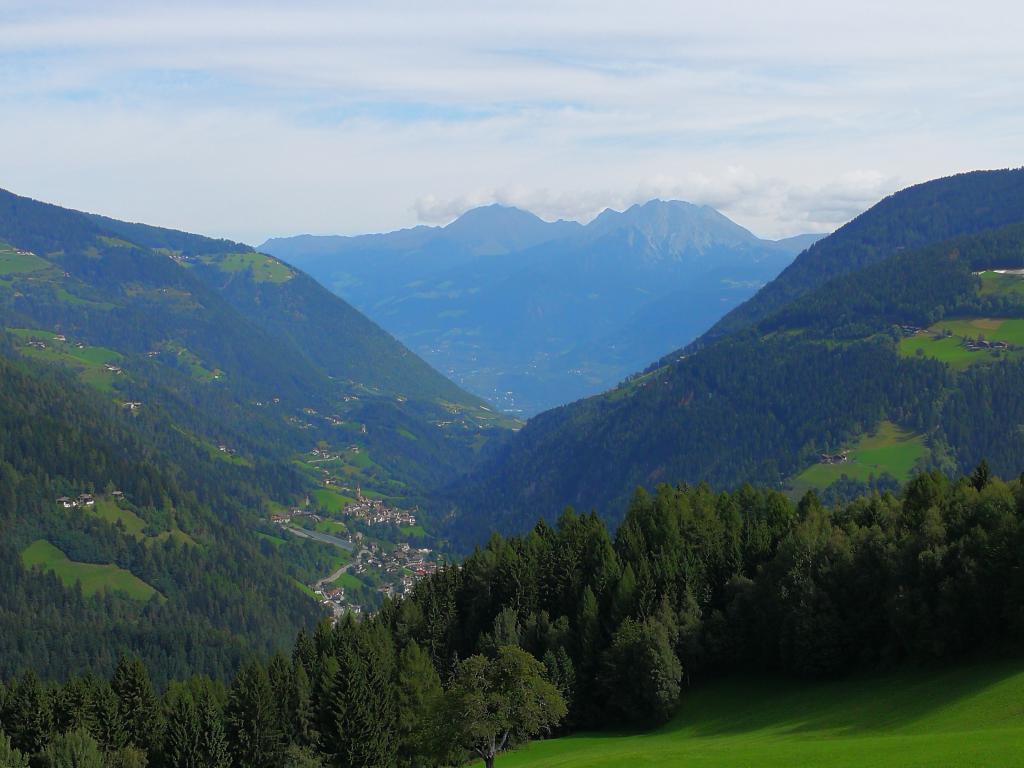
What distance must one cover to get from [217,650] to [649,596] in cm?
11596

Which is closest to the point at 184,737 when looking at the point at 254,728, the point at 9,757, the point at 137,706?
the point at 254,728

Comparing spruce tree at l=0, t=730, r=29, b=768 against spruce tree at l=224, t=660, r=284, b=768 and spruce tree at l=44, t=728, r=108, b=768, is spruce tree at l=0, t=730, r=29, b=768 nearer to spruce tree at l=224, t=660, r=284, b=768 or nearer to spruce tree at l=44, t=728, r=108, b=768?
spruce tree at l=44, t=728, r=108, b=768

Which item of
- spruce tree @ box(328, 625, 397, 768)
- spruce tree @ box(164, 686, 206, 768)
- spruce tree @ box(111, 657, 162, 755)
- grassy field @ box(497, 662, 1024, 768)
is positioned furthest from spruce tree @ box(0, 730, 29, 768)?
grassy field @ box(497, 662, 1024, 768)

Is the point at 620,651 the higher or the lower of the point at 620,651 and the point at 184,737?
the higher

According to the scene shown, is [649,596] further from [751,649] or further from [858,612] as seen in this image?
[858,612]

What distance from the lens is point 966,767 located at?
1761 inches

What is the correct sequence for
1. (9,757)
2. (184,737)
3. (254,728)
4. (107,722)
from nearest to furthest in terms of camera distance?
1. (9,757)
2. (184,737)
3. (107,722)
4. (254,728)

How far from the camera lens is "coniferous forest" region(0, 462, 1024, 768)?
6875 cm

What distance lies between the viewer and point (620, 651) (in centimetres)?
8269

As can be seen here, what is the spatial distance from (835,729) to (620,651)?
2359 cm

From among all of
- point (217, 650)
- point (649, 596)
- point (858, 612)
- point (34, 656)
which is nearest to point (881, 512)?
point (858, 612)

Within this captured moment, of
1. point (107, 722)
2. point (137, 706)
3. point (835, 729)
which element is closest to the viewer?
point (835, 729)

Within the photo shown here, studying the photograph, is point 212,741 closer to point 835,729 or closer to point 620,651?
point 620,651

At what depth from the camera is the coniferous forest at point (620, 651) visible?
226ft
